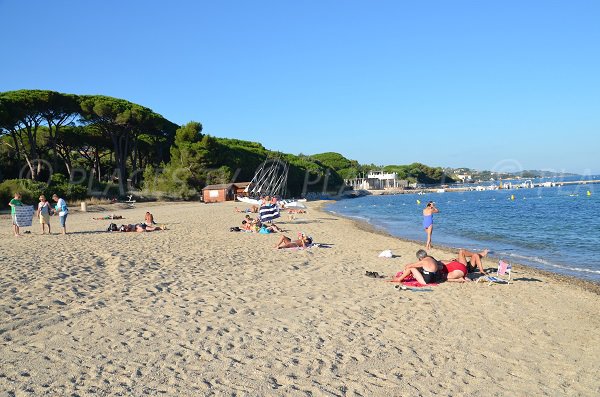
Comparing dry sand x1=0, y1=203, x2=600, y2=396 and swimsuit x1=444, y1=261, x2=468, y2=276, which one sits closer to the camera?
dry sand x1=0, y1=203, x2=600, y2=396

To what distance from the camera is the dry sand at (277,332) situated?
4309 millimetres

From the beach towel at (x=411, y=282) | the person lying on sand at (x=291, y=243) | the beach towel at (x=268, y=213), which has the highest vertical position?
the beach towel at (x=268, y=213)

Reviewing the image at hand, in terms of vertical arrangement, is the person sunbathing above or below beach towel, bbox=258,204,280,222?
below

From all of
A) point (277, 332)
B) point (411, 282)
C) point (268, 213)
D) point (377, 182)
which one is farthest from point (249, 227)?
point (377, 182)

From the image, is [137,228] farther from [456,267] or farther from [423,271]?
[456,267]

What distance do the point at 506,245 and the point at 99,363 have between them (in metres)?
15.7

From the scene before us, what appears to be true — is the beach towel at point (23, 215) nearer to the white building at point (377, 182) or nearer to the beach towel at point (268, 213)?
the beach towel at point (268, 213)

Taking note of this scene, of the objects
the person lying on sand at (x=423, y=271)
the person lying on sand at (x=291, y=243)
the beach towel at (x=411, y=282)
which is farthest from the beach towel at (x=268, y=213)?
the person lying on sand at (x=423, y=271)

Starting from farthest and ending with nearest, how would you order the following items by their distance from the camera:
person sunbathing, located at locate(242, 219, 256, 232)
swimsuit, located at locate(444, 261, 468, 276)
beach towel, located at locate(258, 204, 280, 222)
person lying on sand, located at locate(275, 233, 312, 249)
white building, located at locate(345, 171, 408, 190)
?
white building, located at locate(345, 171, 408, 190) < beach towel, located at locate(258, 204, 280, 222) < person sunbathing, located at locate(242, 219, 256, 232) < person lying on sand, located at locate(275, 233, 312, 249) < swimsuit, located at locate(444, 261, 468, 276)

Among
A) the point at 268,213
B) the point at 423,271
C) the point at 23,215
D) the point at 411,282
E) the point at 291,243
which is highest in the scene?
the point at 23,215

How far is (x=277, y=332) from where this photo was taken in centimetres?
573

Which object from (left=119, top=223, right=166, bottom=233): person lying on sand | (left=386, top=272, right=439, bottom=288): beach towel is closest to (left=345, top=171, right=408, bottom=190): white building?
(left=119, top=223, right=166, bottom=233): person lying on sand

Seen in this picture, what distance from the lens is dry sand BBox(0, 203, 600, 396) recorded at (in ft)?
14.1

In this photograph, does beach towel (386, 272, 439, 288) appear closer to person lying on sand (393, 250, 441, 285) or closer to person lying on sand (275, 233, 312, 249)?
person lying on sand (393, 250, 441, 285)
